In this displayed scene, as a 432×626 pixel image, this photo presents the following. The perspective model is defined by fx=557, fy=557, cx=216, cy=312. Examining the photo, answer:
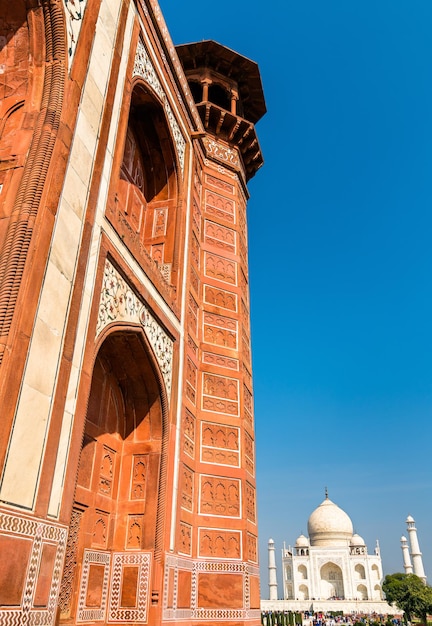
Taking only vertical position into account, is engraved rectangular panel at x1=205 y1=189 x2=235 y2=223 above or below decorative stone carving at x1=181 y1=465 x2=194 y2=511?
above

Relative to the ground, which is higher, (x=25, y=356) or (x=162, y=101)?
(x=162, y=101)

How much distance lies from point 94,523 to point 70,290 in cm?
293

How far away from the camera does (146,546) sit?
6.39 meters

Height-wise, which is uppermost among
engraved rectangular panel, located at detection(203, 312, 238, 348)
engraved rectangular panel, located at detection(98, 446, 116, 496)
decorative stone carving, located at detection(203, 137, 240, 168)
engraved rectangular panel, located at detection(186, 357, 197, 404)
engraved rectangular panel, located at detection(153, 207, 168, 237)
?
decorative stone carving, located at detection(203, 137, 240, 168)

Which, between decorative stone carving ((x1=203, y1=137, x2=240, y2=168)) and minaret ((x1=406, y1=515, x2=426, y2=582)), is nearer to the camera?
decorative stone carving ((x1=203, y1=137, x2=240, y2=168))

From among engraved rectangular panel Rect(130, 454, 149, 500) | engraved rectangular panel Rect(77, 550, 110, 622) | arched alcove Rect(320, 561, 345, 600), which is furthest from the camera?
arched alcove Rect(320, 561, 345, 600)

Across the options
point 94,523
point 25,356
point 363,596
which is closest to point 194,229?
point 94,523

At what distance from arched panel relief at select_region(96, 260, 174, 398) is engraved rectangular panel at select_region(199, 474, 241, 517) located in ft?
5.55

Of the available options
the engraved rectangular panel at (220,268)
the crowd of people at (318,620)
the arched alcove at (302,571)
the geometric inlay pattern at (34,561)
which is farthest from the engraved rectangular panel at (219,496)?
the arched alcove at (302,571)

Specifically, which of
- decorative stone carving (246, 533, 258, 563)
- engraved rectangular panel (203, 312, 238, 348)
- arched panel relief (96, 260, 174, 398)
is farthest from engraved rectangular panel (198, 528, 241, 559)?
engraved rectangular panel (203, 312, 238, 348)

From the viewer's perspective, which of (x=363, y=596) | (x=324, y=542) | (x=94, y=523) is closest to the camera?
(x=94, y=523)

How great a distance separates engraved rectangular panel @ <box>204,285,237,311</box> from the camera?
981 cm

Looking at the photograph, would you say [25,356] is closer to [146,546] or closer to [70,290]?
[70,290]

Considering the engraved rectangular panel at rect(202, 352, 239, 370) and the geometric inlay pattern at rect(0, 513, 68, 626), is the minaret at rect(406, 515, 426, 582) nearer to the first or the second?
the engraved rectangular panel at rect(202, 352, 239, 370)
